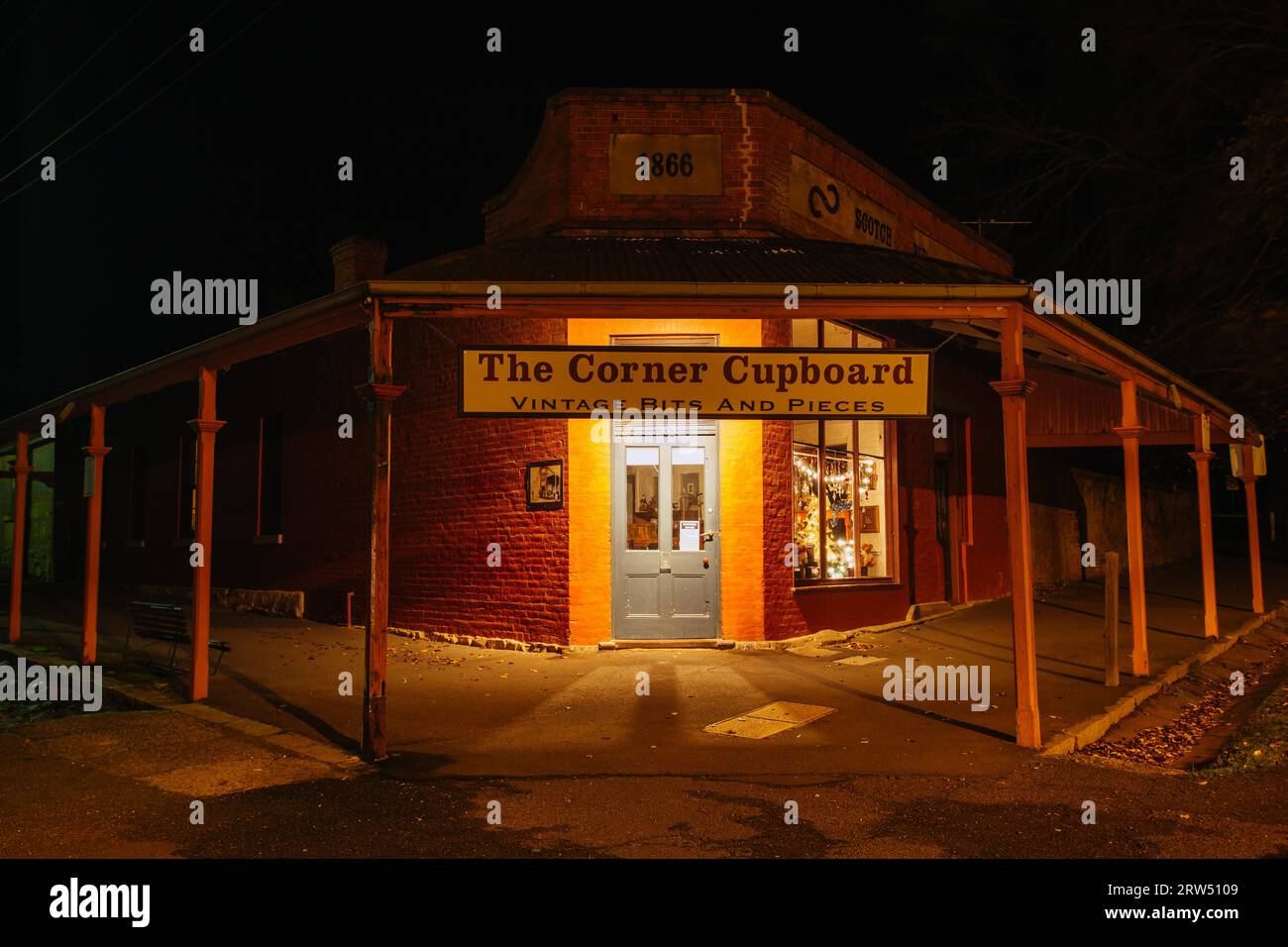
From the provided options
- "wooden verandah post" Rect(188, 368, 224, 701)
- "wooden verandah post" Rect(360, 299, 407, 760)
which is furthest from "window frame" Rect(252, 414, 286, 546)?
"wooden verandah post" Rect(360, 299, 407, 760)

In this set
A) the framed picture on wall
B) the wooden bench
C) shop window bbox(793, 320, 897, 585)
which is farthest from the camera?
Result: shop window bbox(793, 320, 897, 585)

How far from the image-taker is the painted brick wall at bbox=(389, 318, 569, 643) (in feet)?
37.4

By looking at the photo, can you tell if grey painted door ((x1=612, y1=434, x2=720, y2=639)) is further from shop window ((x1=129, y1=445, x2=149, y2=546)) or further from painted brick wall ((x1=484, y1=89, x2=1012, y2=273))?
shop window ((x1=129, y1=445, x2=149, y2=546))

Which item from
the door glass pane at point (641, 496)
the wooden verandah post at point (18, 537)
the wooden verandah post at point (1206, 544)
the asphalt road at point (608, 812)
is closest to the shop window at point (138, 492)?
the wooden verandah post at point (18, 537)

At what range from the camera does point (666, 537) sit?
11.3 m

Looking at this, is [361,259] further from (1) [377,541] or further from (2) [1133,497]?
(2) [1133,497]

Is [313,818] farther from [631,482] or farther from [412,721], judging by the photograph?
[631,482]

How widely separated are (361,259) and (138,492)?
339 inches

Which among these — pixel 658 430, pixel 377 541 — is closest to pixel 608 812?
pixel 377 541

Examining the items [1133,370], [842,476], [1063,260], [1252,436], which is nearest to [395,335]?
[842,476]

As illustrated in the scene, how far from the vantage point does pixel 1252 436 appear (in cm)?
1541

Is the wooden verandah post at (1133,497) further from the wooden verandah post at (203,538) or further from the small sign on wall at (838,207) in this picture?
the wooden verandah post at (203,538)

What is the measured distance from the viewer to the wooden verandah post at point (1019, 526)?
280 inches

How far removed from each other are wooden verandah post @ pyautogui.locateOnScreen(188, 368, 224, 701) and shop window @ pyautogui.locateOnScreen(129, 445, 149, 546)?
1192 cm
